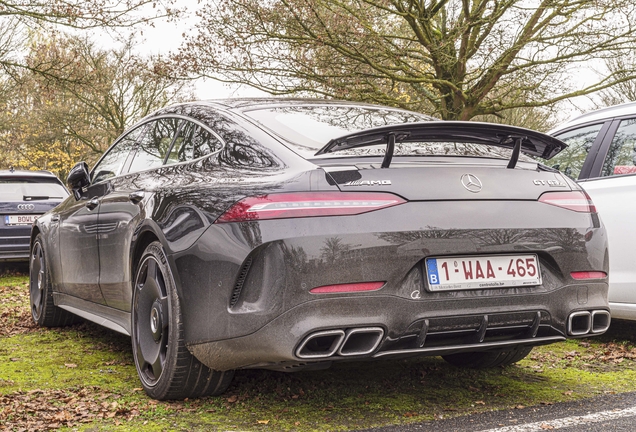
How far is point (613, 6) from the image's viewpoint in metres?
13.8

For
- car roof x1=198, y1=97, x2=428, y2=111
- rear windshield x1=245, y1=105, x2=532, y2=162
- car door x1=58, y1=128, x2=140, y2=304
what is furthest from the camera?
car door x1=58, y1=128, x2=140, y2=304

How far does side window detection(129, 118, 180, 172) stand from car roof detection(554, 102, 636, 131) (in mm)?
3301

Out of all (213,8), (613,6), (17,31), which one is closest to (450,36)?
(613,6)

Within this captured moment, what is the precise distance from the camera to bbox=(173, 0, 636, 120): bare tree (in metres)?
14.1

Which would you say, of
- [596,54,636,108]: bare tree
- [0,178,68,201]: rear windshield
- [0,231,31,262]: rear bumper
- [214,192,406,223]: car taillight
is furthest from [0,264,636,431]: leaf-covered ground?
[596,54,636,108]: bare tree

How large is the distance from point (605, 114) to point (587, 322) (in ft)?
8.96

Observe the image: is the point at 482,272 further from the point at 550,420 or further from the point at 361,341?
the point at 550,420

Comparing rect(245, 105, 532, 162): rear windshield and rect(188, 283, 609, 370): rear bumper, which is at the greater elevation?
rect(245, 105, 532, 162): rear windshield

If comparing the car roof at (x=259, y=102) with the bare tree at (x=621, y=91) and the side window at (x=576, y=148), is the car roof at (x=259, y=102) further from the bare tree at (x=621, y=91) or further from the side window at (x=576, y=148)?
the bare tree at (x=621, y=91)

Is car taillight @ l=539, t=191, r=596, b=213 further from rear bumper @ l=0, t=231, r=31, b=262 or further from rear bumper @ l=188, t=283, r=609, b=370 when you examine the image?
rear bumper @ l=0, t=231, r=31, b=262

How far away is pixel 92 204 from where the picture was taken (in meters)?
5.11

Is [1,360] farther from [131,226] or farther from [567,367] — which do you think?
[567,367]

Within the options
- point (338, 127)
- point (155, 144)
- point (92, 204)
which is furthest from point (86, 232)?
point (338, 127)

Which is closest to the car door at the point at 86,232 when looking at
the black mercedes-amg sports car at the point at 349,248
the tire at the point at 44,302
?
the tire at the point at 44,302
